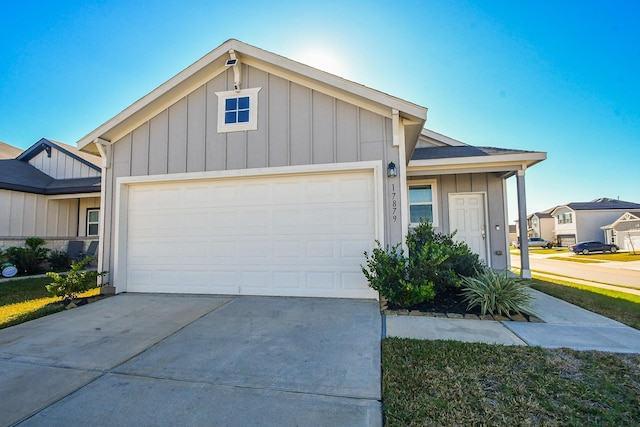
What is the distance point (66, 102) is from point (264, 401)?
41.9 feet

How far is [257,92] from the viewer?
5750mm

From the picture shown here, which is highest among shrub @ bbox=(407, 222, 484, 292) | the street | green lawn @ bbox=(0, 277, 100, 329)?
shrub @ bbox=(407, 222, 484, 292)

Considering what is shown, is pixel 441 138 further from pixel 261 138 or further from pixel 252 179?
pixel 252 179

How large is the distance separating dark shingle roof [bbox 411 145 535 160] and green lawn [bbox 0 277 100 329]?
8311mm

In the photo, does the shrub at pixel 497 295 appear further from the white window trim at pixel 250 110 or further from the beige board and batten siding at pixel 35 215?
the beige board and batten siding at pixel 35 215

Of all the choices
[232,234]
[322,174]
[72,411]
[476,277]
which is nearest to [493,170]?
[476,277]

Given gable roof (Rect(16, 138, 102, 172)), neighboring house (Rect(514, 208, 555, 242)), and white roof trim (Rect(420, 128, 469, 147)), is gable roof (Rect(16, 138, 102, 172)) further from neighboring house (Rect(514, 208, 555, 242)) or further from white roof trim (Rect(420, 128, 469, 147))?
neighboring house (Rect(514, 208, 555, 242))

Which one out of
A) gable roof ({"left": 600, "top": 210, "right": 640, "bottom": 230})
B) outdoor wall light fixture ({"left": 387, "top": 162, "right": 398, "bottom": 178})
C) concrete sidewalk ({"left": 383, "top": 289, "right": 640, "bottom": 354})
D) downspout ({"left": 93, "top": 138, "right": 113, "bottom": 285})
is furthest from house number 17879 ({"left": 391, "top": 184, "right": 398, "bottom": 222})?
gable roof ({"left": 600, "top": 210, "right": 640, "bottom": 230})

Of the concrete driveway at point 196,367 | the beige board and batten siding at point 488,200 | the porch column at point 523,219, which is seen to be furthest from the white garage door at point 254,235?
the porch column at point 523,219

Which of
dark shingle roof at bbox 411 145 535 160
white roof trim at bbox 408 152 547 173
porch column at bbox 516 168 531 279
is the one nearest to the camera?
white roof trim at bbox 408 152 547 173

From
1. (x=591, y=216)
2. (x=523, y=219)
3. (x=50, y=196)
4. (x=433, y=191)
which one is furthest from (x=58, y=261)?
(x=591, y=216)

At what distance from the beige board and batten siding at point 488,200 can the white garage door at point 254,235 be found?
156 inches

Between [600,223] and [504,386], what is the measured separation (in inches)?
1713

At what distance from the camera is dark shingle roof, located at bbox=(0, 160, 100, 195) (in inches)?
390
